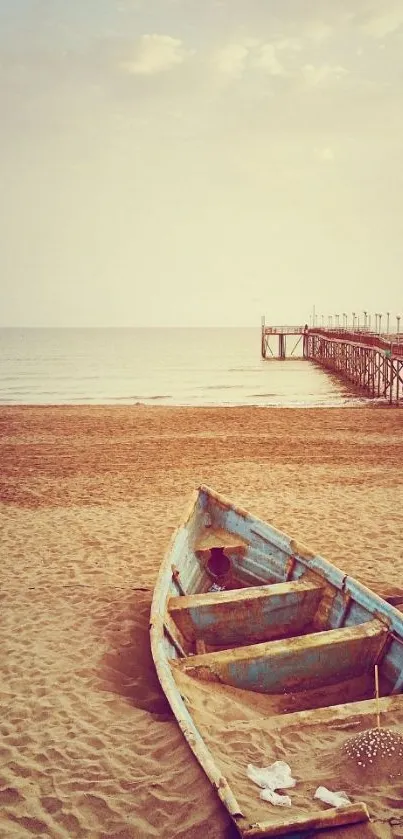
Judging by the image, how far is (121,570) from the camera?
8375mm

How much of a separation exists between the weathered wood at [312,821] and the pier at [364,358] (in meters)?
23.3

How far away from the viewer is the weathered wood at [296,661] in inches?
194

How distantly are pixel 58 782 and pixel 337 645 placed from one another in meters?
2.30

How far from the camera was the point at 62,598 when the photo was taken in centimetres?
746

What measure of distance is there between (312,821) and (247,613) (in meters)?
2.63

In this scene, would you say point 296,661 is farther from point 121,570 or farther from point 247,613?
point 121,570

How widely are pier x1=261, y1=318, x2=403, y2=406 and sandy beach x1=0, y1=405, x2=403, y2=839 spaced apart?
8.46 meters

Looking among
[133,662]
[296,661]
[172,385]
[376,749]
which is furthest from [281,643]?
[172,385]

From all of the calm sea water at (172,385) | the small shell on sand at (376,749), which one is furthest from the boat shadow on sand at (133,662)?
the calm sea water at (172,385)

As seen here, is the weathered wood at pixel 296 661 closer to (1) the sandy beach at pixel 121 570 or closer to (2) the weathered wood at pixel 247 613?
(1) the sandy beach at pixel 121 570

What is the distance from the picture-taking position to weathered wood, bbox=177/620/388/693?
4.93 meters

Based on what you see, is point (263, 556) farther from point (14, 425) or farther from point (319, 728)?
point (14, 425)

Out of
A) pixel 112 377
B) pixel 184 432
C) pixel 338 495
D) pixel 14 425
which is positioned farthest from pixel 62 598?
pixel 112 377

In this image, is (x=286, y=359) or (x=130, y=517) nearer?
(x=130, y=517)
